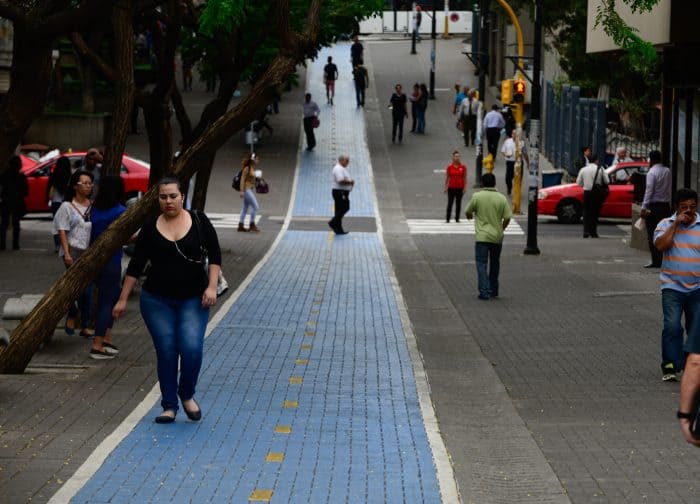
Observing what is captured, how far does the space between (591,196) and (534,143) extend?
3020mm

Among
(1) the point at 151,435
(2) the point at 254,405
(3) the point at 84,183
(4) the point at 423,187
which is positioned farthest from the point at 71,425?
(4) the point at 423,187

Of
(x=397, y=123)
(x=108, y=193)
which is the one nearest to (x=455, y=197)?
(x=397, y=123)

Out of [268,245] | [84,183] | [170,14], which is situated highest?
[170,14]

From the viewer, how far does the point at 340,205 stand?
29297 millimetres

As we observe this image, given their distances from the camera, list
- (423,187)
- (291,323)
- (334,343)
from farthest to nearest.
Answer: (423,187) → (291,323) → (334,343)

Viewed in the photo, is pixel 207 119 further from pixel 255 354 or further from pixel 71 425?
pixel 71 425

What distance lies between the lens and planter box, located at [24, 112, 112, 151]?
42594 millimetres

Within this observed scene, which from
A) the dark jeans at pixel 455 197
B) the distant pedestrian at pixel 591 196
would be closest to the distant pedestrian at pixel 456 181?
the dark jeans at pixel 455 197

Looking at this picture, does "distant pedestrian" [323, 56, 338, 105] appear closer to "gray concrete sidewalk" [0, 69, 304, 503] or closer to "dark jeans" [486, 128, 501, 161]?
"dark jeans" [486, 128, 501, 161]

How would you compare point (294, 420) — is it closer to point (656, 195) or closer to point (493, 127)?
point (656, 195)

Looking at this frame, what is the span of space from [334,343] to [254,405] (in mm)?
3647

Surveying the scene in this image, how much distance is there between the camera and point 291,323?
16.1m

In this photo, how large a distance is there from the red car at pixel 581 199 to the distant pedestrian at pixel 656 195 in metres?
9.79

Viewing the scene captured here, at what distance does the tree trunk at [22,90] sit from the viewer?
12383 mm
